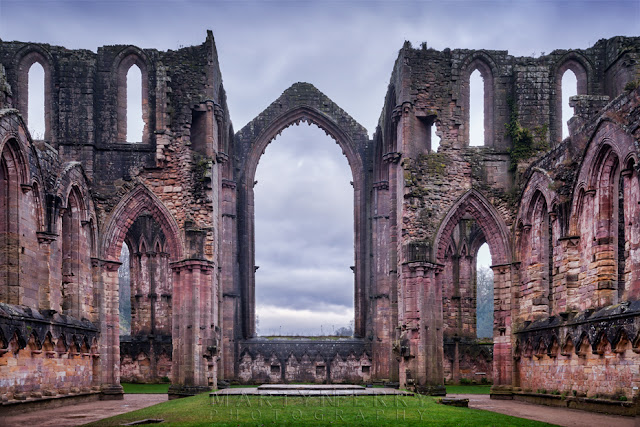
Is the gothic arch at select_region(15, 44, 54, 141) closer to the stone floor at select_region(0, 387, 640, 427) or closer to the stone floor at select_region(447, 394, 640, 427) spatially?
the stone floor at select_region(0, 387, 640, 427)

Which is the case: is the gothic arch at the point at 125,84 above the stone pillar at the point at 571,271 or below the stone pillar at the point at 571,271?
above

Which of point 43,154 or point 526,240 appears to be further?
point 526,240

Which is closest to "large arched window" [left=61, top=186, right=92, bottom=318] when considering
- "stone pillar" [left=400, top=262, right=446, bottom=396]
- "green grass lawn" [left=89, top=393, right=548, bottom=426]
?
"green grass lawn" [left=89, top=393, right=548, bottom=426]

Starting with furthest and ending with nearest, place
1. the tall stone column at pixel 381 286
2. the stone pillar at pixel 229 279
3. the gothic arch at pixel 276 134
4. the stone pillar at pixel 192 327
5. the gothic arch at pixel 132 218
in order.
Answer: the gothic arch at pixel 276 134 < the stone pillar at pixel 229 279 < the tall stone column at pixel 381 286 < the gothic arch at pixel 132 218 < the stone pillar at pixel 192 327

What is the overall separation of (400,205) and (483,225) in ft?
7.22

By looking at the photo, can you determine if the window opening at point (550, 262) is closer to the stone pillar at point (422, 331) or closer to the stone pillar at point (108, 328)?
the stone pillar at point (422, 331)

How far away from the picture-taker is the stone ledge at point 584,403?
1212 centimetres

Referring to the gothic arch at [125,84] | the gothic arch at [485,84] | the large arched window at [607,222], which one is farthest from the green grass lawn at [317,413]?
the gothic arch at [125,84]

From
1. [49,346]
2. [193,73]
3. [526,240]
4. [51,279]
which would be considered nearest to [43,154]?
Result: [51,279]

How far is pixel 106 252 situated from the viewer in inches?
734

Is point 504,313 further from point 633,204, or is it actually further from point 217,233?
point 217,233

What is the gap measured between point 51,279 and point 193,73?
713cm

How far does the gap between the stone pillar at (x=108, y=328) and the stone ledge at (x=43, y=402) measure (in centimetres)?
40

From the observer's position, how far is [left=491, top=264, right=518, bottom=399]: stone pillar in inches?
703
